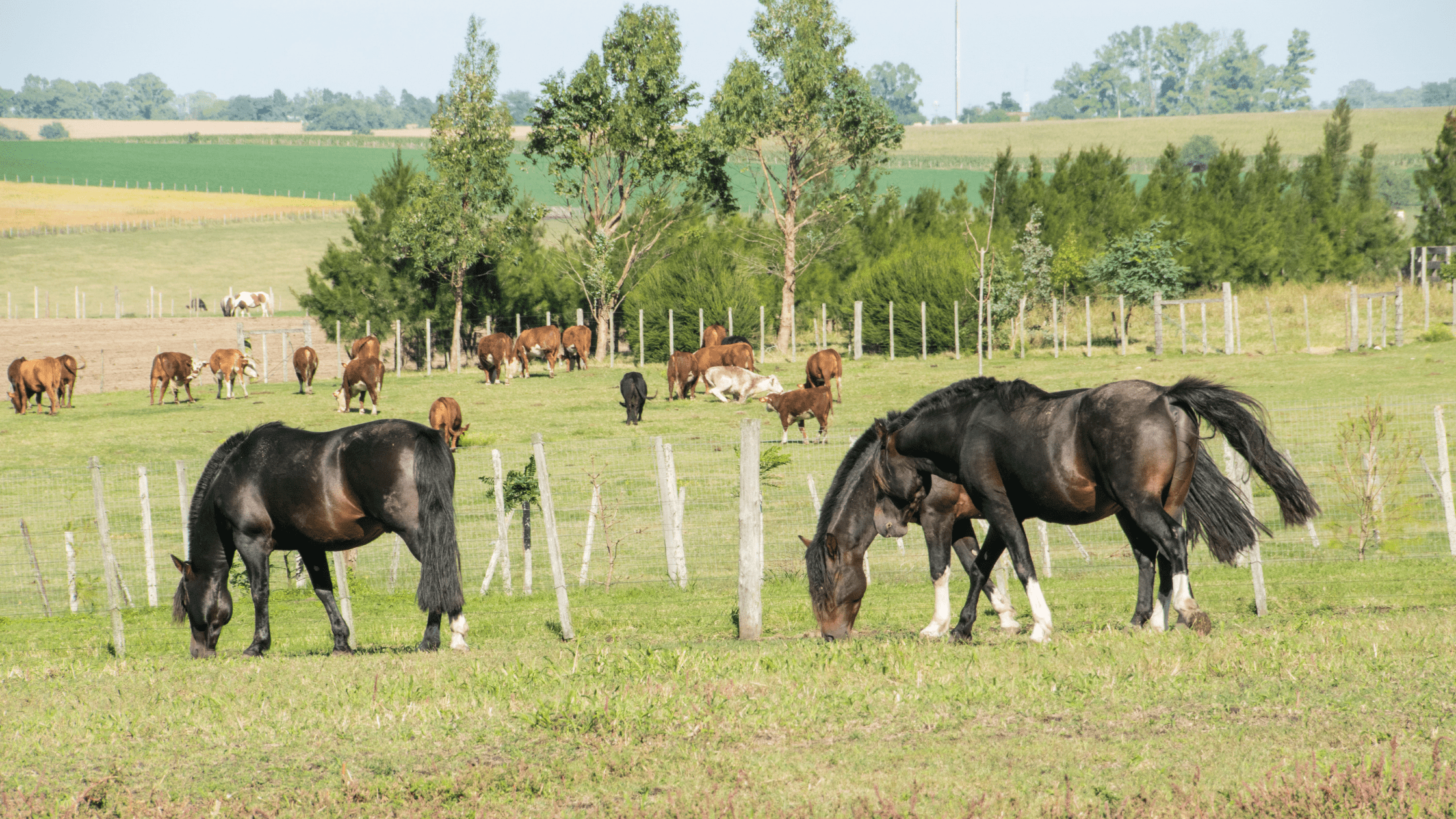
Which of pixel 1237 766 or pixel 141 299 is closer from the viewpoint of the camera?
pixel 1237 766

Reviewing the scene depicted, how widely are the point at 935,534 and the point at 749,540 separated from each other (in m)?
1.61

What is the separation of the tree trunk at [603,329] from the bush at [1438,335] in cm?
2761

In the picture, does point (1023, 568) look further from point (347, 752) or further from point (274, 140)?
point (274, 140)

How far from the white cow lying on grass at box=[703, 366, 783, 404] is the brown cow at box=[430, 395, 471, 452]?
8.67m

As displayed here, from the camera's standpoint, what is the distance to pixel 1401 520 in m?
13.5

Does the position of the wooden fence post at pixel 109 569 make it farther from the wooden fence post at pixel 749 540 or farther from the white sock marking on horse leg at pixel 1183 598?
the white sock marking on horse leg at pixel 1183 598

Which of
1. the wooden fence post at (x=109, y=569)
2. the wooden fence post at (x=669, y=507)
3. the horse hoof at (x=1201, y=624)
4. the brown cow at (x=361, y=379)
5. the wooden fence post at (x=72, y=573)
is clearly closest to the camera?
the horse hoof at (x=1201, y=624)

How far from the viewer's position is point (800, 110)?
142 feet

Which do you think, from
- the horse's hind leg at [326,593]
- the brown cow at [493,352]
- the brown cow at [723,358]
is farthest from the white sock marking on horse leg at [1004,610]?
the brown cow at [493,352]

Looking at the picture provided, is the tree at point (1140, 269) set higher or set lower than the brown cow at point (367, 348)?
higher

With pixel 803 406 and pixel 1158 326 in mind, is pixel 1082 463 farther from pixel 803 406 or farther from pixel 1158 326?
pixel 1158 326

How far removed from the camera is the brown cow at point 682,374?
33094 millimetres

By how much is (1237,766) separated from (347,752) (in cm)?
425

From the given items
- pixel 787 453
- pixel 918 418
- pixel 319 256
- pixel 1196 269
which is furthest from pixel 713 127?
pixel 319 256
